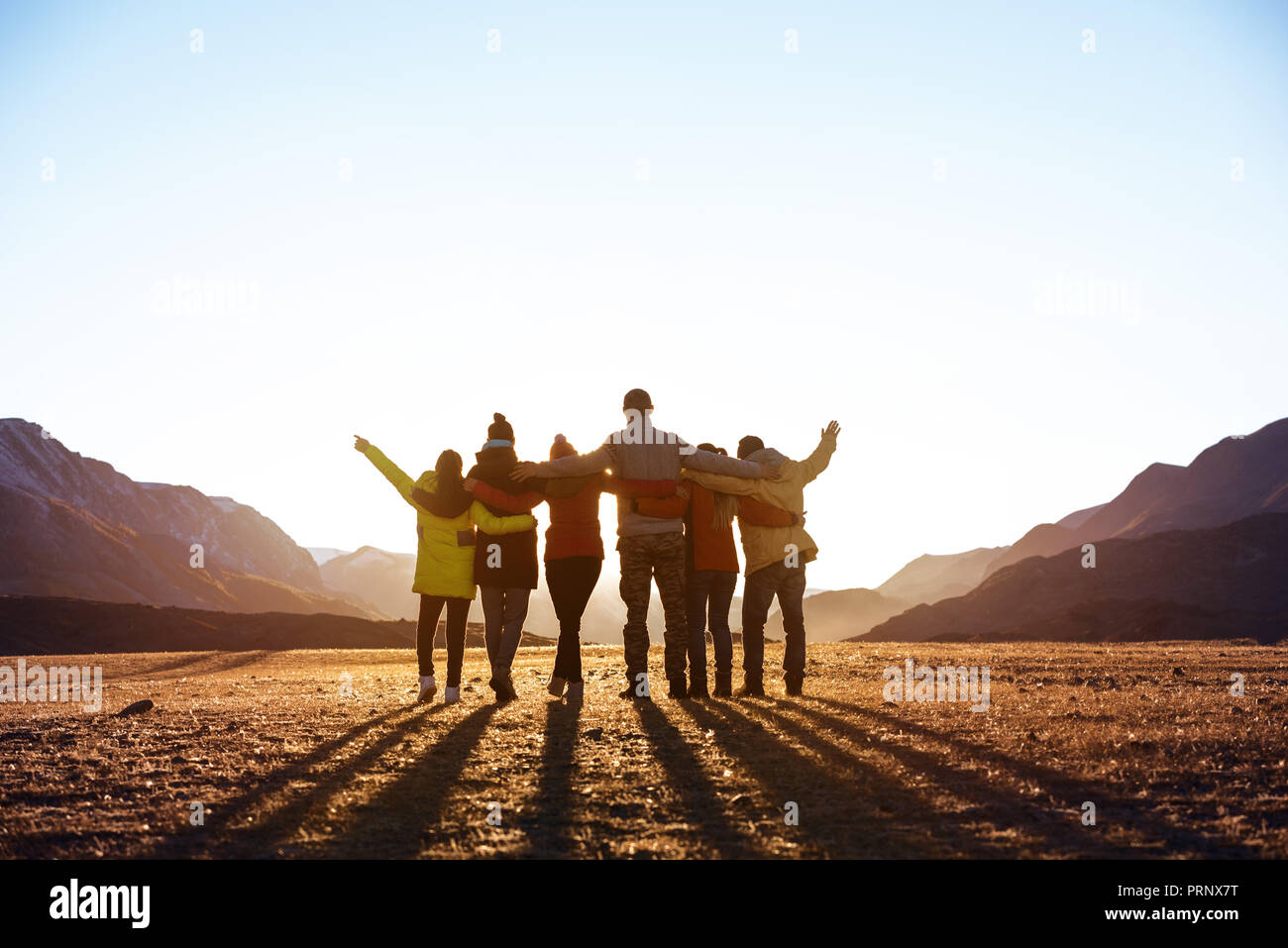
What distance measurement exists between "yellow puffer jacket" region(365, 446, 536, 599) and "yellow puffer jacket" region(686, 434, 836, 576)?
241 cm

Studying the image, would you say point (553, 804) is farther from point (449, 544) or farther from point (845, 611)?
point (845, 611)

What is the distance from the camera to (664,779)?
18.9ft

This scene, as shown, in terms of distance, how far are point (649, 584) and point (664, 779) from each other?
4622mm

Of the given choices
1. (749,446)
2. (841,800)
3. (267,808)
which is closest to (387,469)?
(749,446)

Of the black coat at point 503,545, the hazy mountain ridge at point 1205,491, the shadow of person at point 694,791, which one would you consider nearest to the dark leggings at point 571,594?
the black coat at point 503,545

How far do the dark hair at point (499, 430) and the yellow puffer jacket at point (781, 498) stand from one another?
96.0 inches

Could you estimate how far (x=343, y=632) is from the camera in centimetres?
5634

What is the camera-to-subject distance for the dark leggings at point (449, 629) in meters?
10.6

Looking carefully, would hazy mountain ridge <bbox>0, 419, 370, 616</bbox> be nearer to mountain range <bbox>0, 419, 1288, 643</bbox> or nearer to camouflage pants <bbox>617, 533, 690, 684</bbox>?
mountain range <bbox>0, 419, 1288, 643</bbox>

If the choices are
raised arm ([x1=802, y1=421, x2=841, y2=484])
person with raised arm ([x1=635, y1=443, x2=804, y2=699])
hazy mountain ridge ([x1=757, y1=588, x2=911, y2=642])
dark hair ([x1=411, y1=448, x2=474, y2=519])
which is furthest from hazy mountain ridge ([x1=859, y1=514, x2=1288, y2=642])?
hazy mountain ridge ([x1=757, y1=588, x2=911, y2=642])

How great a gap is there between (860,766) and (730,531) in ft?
17.0

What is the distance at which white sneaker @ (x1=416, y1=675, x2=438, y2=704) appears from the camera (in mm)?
10484

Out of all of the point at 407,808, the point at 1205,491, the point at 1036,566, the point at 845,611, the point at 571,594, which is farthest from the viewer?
the point at 845,611
